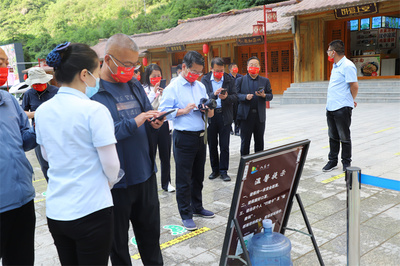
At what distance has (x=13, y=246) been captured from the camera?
86.3 inches

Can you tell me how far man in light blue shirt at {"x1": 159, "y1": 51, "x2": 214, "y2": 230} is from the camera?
12.0ft

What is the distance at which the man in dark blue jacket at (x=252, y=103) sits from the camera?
18.4 ft

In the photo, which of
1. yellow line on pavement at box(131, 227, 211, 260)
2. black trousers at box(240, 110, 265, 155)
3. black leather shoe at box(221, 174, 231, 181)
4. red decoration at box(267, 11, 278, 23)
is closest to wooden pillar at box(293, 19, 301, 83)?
red decoration at box(267, 11, 278, 23)

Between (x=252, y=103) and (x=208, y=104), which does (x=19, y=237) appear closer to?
(x=208, y=104)

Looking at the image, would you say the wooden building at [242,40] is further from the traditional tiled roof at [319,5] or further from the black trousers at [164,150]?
the black trousers at [164,150]

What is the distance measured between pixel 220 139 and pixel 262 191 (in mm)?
2983

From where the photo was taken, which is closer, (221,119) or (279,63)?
(221,119)

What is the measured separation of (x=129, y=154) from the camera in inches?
93.1

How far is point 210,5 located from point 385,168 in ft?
98.6

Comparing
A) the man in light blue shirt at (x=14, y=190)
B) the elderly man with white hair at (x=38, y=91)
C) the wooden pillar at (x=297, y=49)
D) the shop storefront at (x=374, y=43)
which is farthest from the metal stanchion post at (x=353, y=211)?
the shop storefront at (x=374, y=43)

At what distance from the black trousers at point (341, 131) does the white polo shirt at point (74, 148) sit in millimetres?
4359

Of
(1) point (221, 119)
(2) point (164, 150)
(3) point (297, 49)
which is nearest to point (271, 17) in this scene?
(3) point (297, 49)

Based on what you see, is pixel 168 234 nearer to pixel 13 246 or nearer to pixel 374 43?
pixel 13 246

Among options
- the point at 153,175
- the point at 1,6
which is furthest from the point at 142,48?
the point at 1,6
